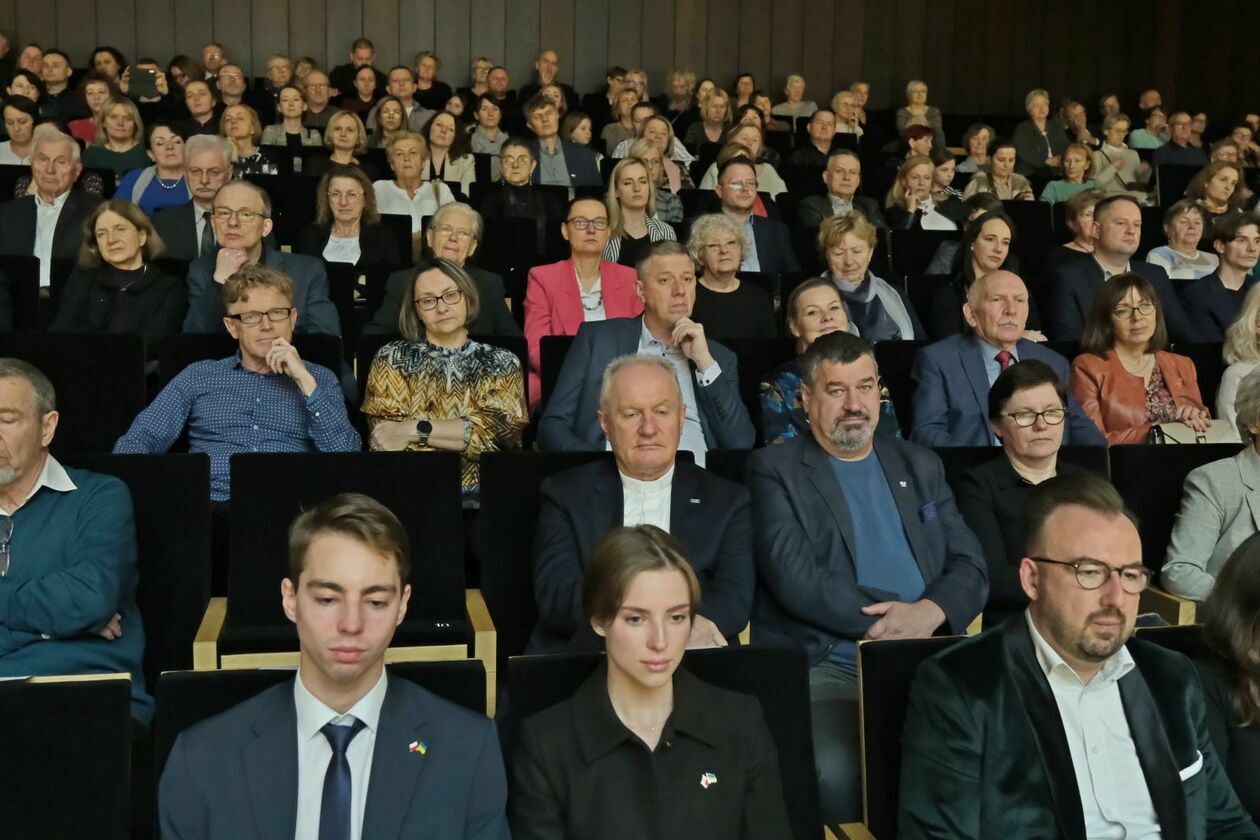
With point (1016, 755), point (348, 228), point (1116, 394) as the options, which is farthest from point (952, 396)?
point (348, 228)

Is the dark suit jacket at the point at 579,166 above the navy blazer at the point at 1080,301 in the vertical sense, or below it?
above

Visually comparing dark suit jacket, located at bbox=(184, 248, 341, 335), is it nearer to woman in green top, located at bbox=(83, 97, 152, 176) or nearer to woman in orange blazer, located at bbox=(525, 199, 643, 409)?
woman in orange blazer, located at bbox=(525, 199, 643, 409)

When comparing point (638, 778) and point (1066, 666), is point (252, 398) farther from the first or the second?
point (1066, 666)

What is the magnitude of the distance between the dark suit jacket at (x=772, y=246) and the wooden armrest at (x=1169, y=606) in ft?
8.54

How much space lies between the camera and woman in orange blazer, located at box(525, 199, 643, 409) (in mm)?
4434

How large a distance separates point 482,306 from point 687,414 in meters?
0.83

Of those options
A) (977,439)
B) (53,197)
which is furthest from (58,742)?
(53,197)

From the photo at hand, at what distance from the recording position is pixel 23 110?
630 centimetres

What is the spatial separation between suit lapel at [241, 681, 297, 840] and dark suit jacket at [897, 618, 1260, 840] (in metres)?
0.86

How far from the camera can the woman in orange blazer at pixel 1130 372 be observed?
153 inches

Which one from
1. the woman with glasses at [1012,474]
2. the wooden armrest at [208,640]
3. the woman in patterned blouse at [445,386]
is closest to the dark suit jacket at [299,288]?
the woman in patterned blouse at [445,386]

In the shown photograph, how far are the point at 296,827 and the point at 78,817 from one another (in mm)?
326

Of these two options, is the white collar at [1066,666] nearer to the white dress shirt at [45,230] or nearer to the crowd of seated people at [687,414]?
the crowd of seated people at [687,414]

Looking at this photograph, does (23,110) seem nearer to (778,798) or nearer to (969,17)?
(778,798)
